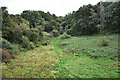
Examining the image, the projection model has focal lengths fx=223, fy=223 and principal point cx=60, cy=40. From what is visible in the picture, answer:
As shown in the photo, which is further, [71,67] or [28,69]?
[71,67]

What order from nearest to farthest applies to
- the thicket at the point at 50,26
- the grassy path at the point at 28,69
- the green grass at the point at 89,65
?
the green grass at the point at 89,65 < the grassy path at the point at 28,69 < the thicket at the point at 50,26

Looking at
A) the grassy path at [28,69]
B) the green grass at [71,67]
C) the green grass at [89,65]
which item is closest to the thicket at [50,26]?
the grassy path at [28,69]

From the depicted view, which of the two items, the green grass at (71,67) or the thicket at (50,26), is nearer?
Answer: the green grass at (71,67)

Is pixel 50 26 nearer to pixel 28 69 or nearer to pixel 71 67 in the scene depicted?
pixel 71 67

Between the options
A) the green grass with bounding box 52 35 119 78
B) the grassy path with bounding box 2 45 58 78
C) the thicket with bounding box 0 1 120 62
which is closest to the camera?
the green grass with bounding box 52 35 119 78

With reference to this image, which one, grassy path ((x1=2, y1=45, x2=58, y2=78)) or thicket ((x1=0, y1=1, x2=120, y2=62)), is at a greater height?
thicket ((x1=0, y1=1, x2=120, y2=62))

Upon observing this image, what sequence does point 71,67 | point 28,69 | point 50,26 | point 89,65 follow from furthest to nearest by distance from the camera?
point 50,26, point 89,65, point 71,67, point 28,69

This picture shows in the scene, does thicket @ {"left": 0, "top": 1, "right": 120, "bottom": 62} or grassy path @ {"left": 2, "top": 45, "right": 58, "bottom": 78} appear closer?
grassy path @ {"left": 2, "top": 45, "right": 58, "bottom": 78}

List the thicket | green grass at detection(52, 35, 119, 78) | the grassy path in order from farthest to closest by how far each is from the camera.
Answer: the thicket → the grassy path → green grass at detection(52, 35, 119, 78)

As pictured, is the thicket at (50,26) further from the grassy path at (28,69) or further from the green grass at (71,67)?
the green grass at (71,67)

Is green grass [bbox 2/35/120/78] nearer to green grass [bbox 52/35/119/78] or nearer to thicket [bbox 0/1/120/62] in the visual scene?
green grass [bbox 52/35/119/78]

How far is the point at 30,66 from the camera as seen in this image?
16.3m

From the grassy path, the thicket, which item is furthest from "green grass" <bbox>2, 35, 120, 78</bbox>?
the thicket

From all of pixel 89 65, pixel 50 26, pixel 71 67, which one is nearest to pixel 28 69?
pixel 71 67
